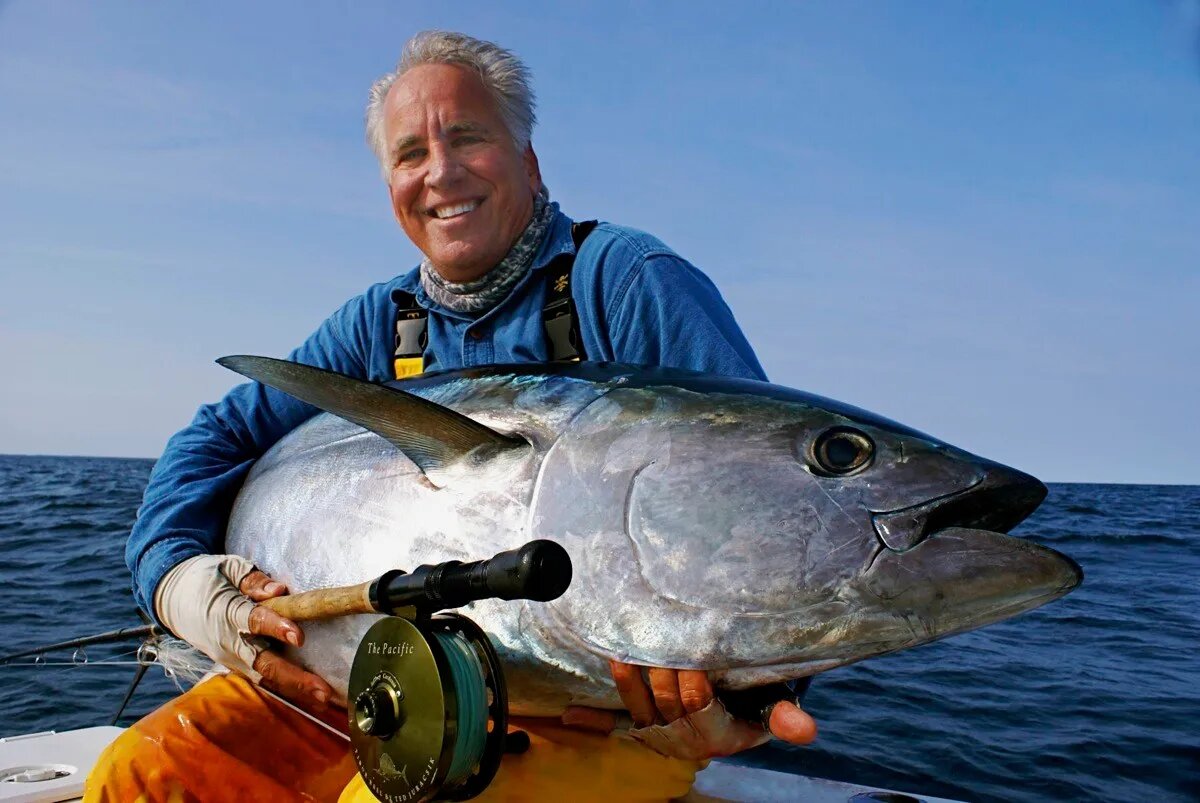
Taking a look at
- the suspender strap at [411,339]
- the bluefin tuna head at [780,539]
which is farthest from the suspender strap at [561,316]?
the bluefin tuna head at [780,539]

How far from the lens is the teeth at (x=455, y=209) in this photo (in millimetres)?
2721

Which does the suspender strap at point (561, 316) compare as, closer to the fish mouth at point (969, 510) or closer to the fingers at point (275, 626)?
the fingers at point (275, 626)

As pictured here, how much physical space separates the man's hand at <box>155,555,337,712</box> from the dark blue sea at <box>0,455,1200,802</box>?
6.64 feet

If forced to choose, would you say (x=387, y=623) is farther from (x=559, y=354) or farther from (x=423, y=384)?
(x=559, y=354)

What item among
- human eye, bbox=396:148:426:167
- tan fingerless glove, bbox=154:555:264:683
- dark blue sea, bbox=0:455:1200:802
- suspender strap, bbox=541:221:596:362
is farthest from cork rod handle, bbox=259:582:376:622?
dark blue sea, bbox=0:455:1200:802

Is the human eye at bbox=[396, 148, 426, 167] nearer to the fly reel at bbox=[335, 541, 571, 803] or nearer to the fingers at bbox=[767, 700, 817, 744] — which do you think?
the fly reel at bbox=[335, 541, 571, 803]

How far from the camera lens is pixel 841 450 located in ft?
5.07

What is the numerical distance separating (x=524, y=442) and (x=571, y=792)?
0.77 metres

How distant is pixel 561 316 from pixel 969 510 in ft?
4.49

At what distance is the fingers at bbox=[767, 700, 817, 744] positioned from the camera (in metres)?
1.54

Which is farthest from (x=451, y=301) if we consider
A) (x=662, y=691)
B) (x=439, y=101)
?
(x=662, y=691)

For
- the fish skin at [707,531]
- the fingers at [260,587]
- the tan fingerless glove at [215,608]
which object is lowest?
the tan fingerless glove at [215,608]

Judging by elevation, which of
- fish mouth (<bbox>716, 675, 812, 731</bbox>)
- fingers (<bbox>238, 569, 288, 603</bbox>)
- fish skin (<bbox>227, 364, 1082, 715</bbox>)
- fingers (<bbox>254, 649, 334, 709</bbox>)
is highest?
fish skin (<bbox>227, 364, 1082, 715</bbox>)

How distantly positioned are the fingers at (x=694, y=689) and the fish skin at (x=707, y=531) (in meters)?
0.03
